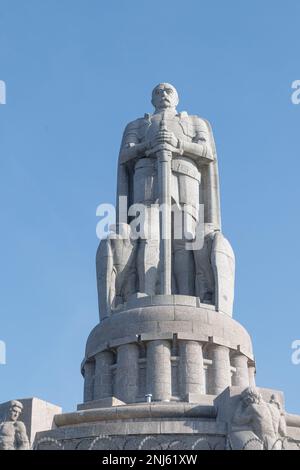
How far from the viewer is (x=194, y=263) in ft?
77.9

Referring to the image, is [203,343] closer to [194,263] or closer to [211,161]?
[194,263]

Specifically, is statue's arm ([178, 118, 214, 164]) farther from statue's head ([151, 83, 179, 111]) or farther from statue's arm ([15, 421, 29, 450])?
statue's arm ([15, 421, 29, 450])

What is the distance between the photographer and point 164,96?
2655 centimetres

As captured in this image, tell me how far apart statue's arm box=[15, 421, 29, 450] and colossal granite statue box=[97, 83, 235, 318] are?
6.67 meters

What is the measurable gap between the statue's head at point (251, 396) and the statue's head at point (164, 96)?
482 inches

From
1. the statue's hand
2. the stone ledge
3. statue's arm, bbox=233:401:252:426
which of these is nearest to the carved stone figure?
the statue's hand

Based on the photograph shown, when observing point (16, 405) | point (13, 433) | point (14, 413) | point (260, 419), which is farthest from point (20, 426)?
point (260, 419)

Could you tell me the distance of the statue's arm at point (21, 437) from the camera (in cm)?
1653

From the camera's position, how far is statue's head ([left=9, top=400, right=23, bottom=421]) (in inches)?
666

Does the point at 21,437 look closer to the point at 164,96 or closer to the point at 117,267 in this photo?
the point at 117,267

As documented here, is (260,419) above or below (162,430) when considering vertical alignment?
above

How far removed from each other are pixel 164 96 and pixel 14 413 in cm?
1253
